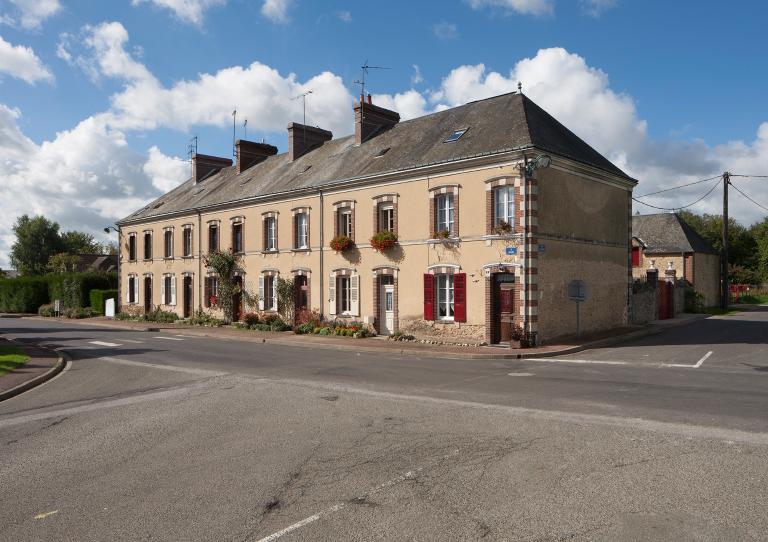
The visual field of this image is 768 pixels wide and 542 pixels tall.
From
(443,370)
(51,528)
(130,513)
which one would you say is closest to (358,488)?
(130,513)

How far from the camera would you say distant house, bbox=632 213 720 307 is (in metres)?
34.2

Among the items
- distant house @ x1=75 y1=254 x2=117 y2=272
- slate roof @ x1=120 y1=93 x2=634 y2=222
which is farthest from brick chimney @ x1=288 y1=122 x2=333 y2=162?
distant house @ x1=75 y1=254 x2=117 y2=272

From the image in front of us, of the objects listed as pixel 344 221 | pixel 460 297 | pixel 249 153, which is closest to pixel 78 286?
pixel 249 153

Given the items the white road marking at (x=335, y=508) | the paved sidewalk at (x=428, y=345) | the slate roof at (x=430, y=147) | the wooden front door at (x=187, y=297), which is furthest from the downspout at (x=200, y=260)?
the white road marking at (x=335, y=508)

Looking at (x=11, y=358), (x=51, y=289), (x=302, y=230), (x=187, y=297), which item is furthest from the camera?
(x=51, y=289)

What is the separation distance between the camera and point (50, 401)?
10430mm

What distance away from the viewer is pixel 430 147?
2066 centimetres

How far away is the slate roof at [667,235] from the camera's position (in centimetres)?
3484

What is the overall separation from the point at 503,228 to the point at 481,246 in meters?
0.98

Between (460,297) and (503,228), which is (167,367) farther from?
(503,228)

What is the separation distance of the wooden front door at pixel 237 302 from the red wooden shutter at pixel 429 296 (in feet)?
38.3

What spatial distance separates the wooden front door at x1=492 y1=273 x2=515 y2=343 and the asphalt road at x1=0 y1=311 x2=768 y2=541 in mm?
5184

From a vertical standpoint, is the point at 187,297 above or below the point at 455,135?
below

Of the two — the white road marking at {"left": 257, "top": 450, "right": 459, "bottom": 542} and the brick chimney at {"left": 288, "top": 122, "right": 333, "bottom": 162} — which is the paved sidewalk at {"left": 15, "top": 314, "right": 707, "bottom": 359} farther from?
the white road marking at {"left": 257, "top": 450, "right": 459, "bottom": 542}
